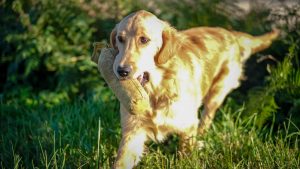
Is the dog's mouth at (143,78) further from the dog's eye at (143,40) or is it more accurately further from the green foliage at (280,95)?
the green foliage at (280,95)

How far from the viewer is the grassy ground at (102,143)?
4.32 m

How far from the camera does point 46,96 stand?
6.36 metres

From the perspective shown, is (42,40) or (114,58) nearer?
(114,58)

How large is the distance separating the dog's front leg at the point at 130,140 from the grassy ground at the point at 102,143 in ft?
0.53

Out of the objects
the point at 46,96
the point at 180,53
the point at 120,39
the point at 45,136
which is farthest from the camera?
the point at 46,96

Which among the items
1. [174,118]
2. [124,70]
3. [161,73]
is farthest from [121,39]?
[174,118]

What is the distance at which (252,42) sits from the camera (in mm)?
5660

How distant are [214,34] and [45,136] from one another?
1.80 meters

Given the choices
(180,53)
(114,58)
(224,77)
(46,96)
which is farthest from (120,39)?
(46,96)

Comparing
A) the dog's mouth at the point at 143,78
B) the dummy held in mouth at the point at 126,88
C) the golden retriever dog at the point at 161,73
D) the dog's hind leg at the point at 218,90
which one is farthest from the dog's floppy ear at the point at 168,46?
the dog's hind leg at the point at 218,90

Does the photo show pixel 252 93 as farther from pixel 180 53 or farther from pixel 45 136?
pixel 45 136

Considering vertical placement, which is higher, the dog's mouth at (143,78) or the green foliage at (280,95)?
the dog's mouth at (143,78)

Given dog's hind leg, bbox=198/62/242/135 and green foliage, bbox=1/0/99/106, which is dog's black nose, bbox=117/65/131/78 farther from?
green foliage, bbox=1/0/99/106

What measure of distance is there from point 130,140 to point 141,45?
2.50ft
